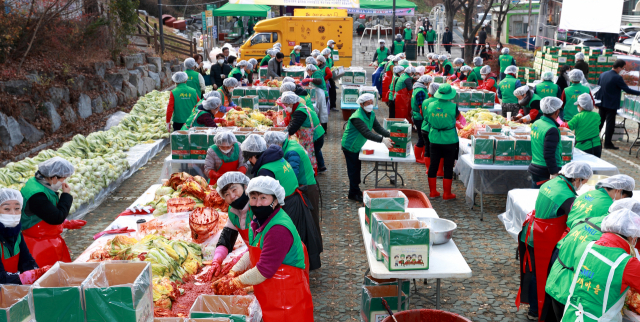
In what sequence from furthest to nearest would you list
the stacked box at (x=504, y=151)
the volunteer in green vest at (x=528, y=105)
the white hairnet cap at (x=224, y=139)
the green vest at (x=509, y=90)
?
1. the green vest at (x=509, y=90)
2. the volunteer in green vest at (x=528, y=105)
3. the stacked box at (x=504, y=151)
4. the white hairnet cap at (x=224, y=139)

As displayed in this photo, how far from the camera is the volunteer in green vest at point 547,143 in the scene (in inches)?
267

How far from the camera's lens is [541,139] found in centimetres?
692

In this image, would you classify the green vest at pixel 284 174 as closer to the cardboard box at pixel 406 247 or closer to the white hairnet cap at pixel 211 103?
the cardboard box at pixel 406 247

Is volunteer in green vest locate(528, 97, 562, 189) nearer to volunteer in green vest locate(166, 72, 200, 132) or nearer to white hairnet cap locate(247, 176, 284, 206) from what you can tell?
white hairnet cap locate(247, 176, 284, 206)

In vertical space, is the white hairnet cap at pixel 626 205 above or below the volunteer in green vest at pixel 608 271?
above

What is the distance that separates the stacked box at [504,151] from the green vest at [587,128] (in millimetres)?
1369

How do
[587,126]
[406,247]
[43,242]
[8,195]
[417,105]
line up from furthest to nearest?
[417,105] → [587,126] → [43,242] → [406,247] → [8,195]

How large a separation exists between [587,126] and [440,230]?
4.60 meters

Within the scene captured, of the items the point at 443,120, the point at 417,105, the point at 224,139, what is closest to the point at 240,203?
the point at 224,139

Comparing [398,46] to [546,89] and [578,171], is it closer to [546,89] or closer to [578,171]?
[546,89]

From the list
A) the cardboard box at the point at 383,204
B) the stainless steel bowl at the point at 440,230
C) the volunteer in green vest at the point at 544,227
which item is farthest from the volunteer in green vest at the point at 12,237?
the volunteer in green vest at the point at 544,227

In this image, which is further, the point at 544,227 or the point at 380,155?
the point at 380,155

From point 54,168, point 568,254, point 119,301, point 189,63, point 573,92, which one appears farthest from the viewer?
point 189,63

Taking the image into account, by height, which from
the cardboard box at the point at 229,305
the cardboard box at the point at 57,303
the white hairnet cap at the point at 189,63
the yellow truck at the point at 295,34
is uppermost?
the yellow truck at the point at 295,34
